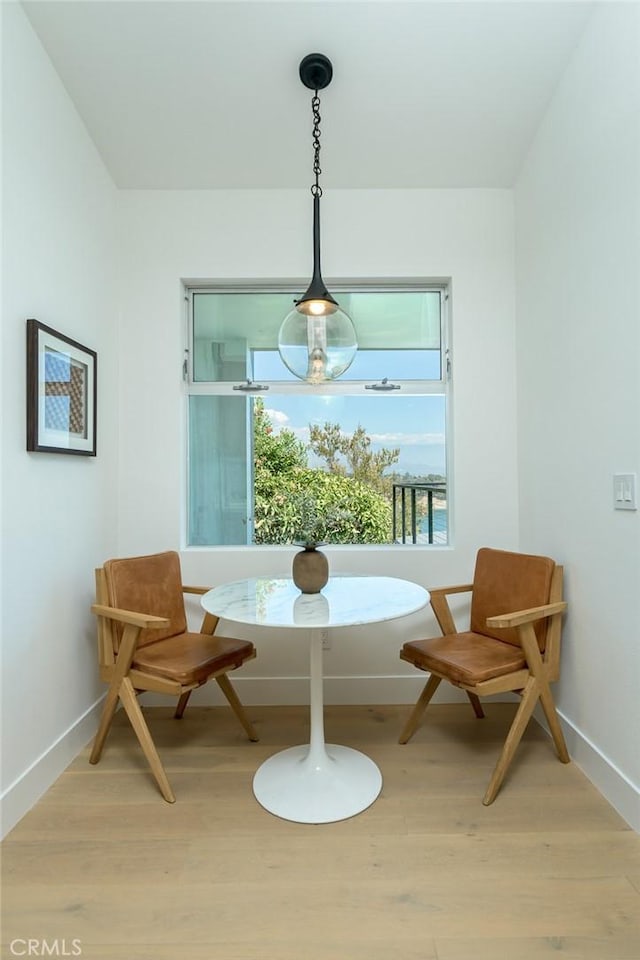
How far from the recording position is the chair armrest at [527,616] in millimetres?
1672

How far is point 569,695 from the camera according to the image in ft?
6.40

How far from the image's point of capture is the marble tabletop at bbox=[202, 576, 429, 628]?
1.49 m

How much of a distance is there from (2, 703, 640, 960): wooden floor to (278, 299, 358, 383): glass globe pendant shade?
1.58 m

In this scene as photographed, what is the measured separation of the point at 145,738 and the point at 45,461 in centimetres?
113

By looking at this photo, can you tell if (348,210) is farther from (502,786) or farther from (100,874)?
(100,874)

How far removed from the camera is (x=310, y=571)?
69.8 inches

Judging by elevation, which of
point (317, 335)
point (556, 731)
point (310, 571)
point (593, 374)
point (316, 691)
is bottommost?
point (556, 731)

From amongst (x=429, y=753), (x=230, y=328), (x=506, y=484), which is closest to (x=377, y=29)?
(x=230, y=328)

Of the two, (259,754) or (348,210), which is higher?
(348,210)

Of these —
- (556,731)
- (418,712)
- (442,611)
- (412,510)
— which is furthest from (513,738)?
(412,510)

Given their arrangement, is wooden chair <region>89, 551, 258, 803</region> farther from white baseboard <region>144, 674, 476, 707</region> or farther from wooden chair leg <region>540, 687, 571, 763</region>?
wooden chair leg <region>540, 687, 571, 763</region>

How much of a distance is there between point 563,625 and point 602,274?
4.69 feet

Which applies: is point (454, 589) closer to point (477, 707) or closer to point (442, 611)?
point (442, 611)

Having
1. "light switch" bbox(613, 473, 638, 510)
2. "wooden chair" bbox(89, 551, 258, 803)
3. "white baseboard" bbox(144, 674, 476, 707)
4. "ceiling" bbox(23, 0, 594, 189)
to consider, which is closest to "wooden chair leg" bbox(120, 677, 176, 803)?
"wooden chair" bbox(89, 551, 258, 803)
